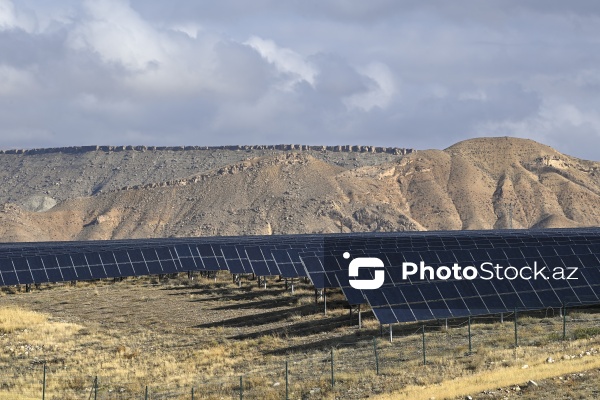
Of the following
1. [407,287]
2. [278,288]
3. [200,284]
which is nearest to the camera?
[407,287]

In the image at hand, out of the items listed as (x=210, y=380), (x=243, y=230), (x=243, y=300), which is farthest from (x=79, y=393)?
(x=243, y=230)

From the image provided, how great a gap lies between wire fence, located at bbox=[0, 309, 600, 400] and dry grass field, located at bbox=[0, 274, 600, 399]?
52mm

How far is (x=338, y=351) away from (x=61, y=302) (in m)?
30.1

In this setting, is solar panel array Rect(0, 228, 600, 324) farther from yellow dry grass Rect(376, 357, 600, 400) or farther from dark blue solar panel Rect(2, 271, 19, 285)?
yellow dry grass Rect(376, 357, 600, 400)

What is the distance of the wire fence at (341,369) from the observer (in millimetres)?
35781

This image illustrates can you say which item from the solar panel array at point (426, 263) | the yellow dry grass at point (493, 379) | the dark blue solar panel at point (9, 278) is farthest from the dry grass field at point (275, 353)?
the dark blue solar panel at point (9, 278)

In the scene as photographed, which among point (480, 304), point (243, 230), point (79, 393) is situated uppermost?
point (243, 230)

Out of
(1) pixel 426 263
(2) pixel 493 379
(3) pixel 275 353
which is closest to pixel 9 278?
(1) pixel 426 263

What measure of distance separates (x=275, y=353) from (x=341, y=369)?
6.42 m

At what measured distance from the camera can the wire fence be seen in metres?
35.8

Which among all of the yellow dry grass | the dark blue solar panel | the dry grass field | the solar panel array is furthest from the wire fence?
the dark blue solar panel

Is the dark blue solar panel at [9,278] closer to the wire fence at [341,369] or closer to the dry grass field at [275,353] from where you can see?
the dry grass field at [275,353]

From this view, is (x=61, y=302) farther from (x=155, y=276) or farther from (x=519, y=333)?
(x=519, y=333)

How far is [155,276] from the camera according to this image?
86.4 m
